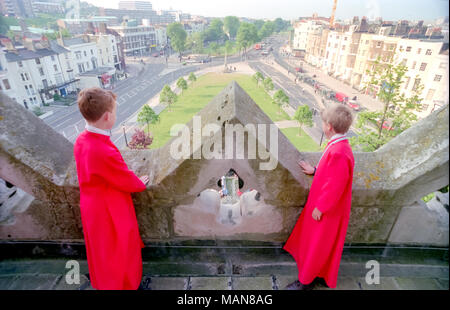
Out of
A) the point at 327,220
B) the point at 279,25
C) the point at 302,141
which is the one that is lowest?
the point at 302,141

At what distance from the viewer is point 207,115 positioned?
1.72 meters

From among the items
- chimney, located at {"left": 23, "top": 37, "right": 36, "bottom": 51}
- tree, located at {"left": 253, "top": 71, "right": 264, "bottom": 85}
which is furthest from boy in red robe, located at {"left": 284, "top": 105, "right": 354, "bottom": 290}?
tree, located at {"left": 253, "top": 71, "right": 264, "bottom": 85}

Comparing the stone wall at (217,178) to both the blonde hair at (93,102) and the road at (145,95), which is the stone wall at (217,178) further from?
the road at (145,95)

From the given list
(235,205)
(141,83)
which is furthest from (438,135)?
(141,83)

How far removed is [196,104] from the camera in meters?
29.6

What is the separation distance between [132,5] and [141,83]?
4659 centimetres

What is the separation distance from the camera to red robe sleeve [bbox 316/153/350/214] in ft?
5.31

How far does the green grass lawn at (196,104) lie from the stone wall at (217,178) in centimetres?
1733

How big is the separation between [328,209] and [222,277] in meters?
1.04

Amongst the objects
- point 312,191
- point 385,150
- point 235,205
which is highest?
point 385,150

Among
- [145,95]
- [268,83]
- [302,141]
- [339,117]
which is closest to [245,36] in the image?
[268,83]

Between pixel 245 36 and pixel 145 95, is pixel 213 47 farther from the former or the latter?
pixel 145 95

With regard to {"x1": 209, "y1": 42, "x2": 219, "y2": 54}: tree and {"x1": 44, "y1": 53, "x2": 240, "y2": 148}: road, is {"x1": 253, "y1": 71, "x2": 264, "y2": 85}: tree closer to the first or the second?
{"x1": 44, "y1": 53, "x2": 240, "y2": 148}: road
